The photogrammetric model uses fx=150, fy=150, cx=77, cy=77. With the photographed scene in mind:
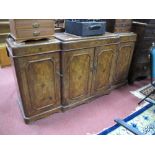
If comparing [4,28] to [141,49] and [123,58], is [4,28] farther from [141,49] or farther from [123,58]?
[141,49]

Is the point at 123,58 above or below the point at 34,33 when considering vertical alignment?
below

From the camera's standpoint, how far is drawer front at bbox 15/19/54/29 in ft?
4.31

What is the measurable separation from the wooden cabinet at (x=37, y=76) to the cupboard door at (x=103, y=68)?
53 cm

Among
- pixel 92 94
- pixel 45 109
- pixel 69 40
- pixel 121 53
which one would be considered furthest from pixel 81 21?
pixel 45 109

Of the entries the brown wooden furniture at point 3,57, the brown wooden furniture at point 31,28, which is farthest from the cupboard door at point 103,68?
the brown wooden furniture at point 3,57

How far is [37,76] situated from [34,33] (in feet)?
1.39

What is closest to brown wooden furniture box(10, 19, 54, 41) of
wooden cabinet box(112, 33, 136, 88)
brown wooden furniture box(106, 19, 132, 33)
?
brown wooden furniture box(106, 19, 132, 33)

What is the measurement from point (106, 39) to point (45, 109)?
1120 mm

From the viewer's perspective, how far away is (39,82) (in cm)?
157

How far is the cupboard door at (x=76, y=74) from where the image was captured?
65.1 inches

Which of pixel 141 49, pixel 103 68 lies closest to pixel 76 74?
pixel 103 68

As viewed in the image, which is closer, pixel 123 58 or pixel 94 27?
pixel 94 27

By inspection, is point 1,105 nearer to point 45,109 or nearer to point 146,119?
point 45,109

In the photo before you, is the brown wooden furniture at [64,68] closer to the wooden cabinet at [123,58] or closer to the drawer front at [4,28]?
the wooden cabinet at [123,58]
